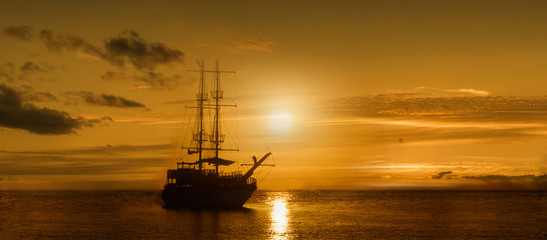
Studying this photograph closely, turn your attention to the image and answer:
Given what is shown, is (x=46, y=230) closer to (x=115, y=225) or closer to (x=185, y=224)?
(x=115, y=225)

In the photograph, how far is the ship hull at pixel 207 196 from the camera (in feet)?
342

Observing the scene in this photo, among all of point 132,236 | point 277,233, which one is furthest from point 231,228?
point 132,236

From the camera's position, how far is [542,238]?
64125 mm

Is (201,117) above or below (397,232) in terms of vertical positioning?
above

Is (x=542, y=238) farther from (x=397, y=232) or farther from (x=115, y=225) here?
(x=115, y=225)

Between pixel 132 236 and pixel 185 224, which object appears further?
pixel 185 224

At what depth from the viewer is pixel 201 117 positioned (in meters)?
113

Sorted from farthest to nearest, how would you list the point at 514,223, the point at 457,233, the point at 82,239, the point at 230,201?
the point at 230,201, the point at 514,223, the point at 457,233, the point at 82,239

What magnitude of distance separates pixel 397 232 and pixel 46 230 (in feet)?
155

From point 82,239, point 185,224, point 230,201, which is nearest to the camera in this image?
point 82,239

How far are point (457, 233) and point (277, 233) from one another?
23466 millimetres

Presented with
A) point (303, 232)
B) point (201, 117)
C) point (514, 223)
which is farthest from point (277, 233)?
point (201, 117)

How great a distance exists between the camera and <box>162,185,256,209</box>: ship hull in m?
104

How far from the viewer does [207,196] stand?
10406 centimetres
